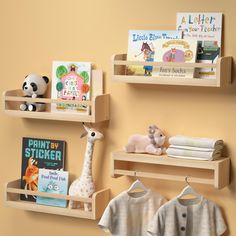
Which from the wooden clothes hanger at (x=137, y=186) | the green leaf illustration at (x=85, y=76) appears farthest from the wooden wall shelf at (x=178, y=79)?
the wooden clothes hanger at (x=137, y=186)

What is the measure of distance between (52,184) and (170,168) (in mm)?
530

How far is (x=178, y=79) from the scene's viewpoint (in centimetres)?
238

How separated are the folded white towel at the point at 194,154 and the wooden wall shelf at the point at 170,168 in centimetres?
2

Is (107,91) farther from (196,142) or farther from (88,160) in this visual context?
(196,142)

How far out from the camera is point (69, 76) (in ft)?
8.91

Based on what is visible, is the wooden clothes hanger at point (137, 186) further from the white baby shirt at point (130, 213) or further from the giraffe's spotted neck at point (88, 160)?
the giraffe's spotted neck at point (88, 160)

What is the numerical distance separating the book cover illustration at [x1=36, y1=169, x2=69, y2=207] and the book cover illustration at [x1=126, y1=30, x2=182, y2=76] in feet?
1.77

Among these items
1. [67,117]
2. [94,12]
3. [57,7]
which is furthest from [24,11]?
[67,117]

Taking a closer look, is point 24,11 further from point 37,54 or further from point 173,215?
point 173,215

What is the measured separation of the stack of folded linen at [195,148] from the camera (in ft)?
7.77

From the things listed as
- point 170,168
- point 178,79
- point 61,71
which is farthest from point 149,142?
point 61,71

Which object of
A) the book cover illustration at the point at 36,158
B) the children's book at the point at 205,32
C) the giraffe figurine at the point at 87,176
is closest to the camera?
the children's book at the point at 205,32

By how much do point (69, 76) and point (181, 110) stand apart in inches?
19.6

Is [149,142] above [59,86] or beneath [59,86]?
beneath
